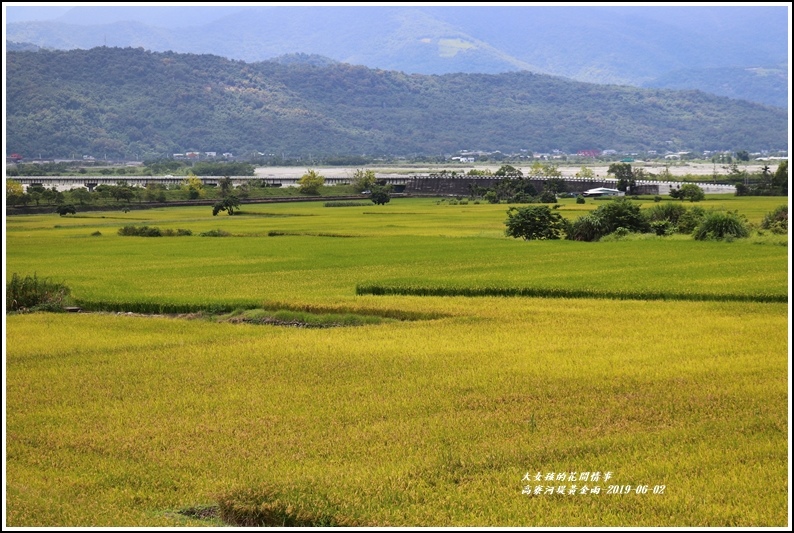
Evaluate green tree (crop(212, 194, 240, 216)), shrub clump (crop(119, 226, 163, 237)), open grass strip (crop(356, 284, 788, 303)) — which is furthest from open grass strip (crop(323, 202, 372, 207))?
open grass strip (crop(356, 284, 788, 303))

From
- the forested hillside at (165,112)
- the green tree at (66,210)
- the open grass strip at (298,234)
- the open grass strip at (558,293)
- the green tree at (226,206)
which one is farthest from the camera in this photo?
the forested hillside at (165,112)

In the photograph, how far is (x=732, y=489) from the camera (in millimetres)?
8539

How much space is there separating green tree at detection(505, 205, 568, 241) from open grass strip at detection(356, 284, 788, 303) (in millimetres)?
15964

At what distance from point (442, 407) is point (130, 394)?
386cm

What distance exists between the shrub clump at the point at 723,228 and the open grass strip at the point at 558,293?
14.2m

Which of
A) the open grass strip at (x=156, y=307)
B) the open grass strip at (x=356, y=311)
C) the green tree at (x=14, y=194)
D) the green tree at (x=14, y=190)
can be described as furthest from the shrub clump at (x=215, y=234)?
the green tree at (x=14, y=190)

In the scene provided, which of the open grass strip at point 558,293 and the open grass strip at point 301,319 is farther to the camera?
the open grass strip at point 558,293

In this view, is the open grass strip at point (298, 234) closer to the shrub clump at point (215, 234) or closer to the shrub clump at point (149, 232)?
the shrub clump at point (215, 234)

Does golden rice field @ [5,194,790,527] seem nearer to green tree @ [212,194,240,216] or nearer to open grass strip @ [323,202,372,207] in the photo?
green tree @ [212,194,240,216]

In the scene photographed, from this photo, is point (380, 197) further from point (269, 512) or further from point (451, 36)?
point (451, 36)

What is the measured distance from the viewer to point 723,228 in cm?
3497

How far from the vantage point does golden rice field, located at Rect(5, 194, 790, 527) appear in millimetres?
8477

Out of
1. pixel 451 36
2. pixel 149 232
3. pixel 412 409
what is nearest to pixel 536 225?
pixel 149 232

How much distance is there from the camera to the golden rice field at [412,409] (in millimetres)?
8477
